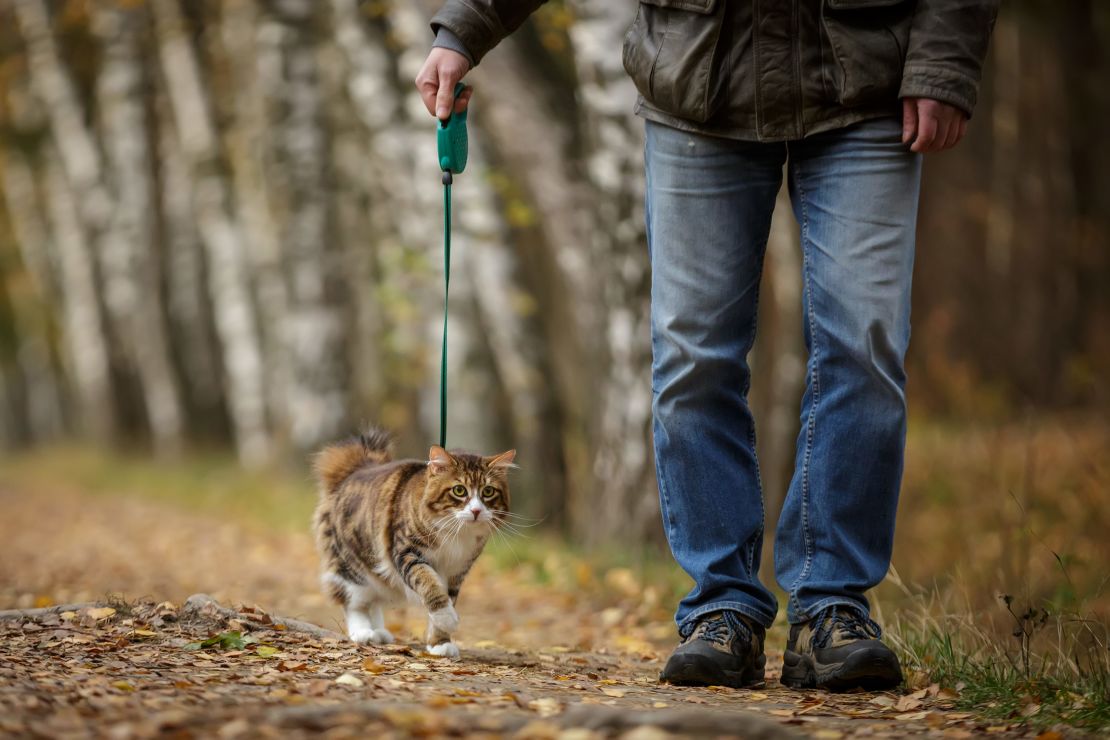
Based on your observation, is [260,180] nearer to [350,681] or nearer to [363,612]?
[363,612]

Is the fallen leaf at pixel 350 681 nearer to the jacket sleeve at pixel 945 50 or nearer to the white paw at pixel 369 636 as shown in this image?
the white paw at pixel 369 636

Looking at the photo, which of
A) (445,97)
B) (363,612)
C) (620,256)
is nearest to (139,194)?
(620,256)

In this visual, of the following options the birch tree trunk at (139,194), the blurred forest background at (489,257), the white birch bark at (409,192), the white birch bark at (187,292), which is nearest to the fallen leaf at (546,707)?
the blurred forest background at (489,257)

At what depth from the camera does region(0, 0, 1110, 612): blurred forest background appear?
7.93 m

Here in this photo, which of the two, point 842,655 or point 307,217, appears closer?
point 842,655

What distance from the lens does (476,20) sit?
4.35m

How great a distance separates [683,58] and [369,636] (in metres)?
2.27

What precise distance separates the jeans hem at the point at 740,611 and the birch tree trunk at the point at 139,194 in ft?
50.3

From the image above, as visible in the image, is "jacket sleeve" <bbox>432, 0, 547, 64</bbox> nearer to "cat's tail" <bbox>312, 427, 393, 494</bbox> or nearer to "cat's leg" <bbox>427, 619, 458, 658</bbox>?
"cat's tail" <bbox>312, 427, 393, 494</bbox>

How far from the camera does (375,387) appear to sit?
16281 mm

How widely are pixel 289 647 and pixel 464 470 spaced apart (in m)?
0.86

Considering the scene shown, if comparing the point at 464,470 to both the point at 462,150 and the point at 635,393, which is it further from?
the point at 635,393

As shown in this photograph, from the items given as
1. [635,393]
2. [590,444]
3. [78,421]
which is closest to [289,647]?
[635,393]

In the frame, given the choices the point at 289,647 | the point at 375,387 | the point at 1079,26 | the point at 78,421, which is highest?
the point at 1079,26
